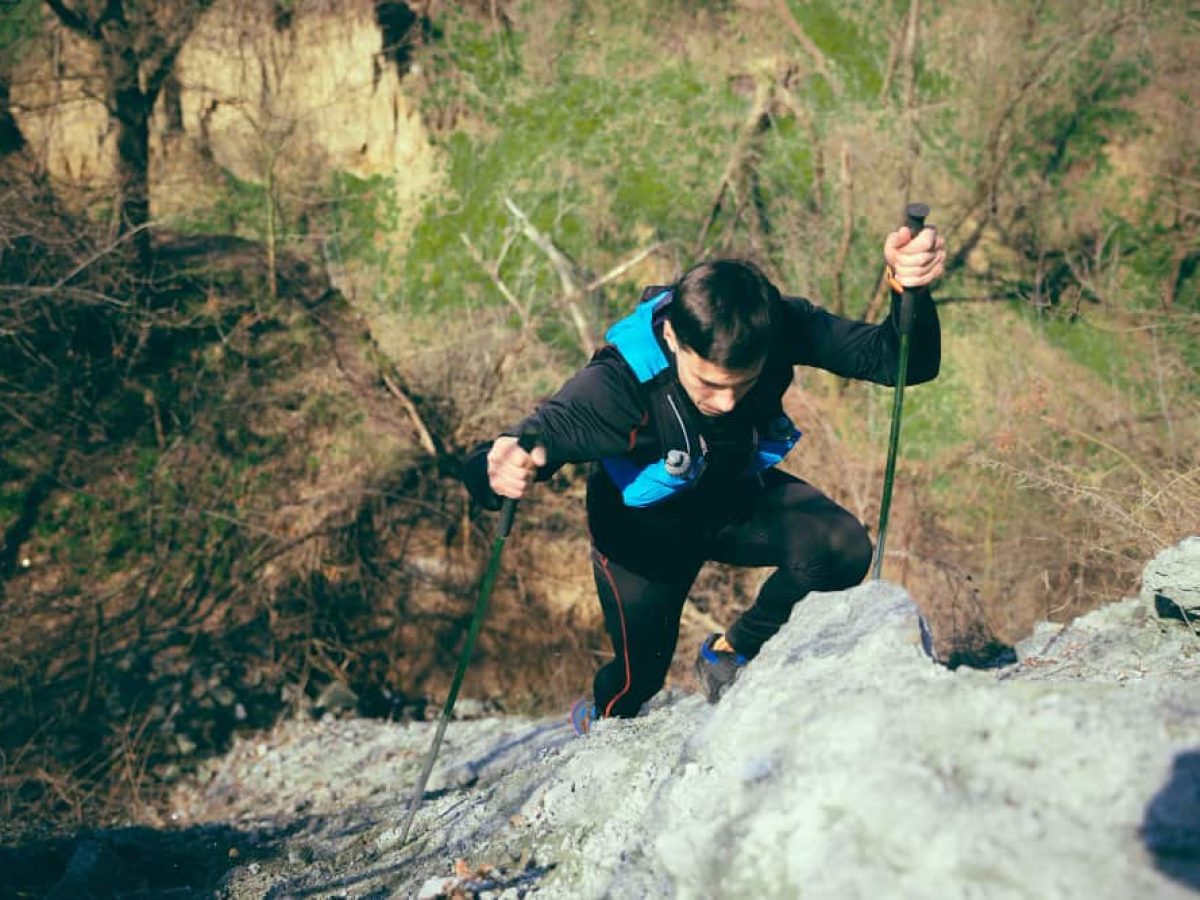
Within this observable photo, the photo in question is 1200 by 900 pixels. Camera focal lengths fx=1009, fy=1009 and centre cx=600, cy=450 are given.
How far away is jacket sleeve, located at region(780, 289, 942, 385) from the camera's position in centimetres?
319

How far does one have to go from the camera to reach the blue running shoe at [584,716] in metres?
4.10

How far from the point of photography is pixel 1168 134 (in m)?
10.6

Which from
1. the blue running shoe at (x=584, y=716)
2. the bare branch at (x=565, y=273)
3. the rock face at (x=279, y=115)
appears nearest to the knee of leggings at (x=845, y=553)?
the blue running shoe at (x=584, y=716)

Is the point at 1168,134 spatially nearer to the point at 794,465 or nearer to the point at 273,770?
the point at 794,465

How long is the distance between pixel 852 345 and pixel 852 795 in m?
1.63

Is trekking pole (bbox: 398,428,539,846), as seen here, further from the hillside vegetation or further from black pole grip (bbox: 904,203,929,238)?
the hillside vegetation

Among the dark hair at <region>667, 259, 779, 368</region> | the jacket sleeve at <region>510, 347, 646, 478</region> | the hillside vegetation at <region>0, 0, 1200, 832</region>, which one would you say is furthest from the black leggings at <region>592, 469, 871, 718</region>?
the hillside vegetation at <region>0, 0, 1200, 832</region>

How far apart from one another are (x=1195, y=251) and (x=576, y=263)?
21.0ft

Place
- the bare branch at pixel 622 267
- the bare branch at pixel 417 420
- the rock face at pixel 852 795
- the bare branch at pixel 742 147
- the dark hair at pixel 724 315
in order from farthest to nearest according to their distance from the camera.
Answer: the bare branch at pixel 742 147, the bare branch at pixel 622 267, the bare branch at pixel 417 420, the dark hair at pixel 724 315, the rock face at pixel 852 795

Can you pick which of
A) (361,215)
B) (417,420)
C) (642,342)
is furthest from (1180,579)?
(361,215)

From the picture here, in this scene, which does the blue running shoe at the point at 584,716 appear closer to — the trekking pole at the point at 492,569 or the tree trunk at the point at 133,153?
the trekking pole at the point at 492,569

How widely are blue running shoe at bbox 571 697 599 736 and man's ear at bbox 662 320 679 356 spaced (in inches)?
69.1

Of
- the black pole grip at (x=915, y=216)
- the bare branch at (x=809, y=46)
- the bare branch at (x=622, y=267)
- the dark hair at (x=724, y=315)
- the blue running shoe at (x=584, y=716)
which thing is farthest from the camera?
the bare branch at (x=809, y=46)

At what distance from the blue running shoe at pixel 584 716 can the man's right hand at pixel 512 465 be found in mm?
1559
